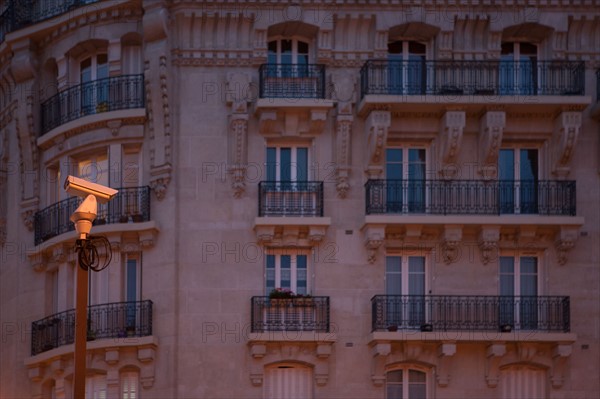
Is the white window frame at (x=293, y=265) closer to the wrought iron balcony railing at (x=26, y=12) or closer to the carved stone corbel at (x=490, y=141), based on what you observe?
the carved stone corbel at (x=490, y=141)

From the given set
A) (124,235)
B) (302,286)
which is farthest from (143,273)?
(302,286)

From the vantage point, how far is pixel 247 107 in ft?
107

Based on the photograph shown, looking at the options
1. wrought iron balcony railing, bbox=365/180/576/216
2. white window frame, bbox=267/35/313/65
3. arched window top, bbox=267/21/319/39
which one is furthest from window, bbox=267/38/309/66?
wrought iron balcony railing, bbox=365/180/576/216

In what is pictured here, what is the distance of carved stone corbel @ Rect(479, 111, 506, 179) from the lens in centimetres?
3209

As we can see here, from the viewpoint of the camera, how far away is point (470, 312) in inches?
1266

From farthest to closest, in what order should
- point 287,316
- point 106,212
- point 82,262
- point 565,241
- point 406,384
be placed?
point 106,212, point 406,384, point 565,241, point 287,316, point 82,262

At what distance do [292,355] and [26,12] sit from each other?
35.4 ft

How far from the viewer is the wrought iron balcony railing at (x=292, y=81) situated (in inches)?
1286

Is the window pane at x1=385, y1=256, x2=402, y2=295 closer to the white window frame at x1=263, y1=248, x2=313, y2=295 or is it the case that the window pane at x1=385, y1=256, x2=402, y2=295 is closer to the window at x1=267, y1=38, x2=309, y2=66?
the white window frame at x1=263, y1=248, x2=313, y2=295

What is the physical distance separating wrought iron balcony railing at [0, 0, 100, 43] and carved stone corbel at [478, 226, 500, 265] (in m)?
11.2

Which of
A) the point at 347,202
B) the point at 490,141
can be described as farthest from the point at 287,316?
the point at 490,141

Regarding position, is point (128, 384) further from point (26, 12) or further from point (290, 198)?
point (26, 12)

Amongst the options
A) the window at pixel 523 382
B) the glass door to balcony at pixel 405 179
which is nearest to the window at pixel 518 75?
the glass door to balcony at pixel 405 179

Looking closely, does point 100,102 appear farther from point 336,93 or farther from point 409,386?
point 409,386
